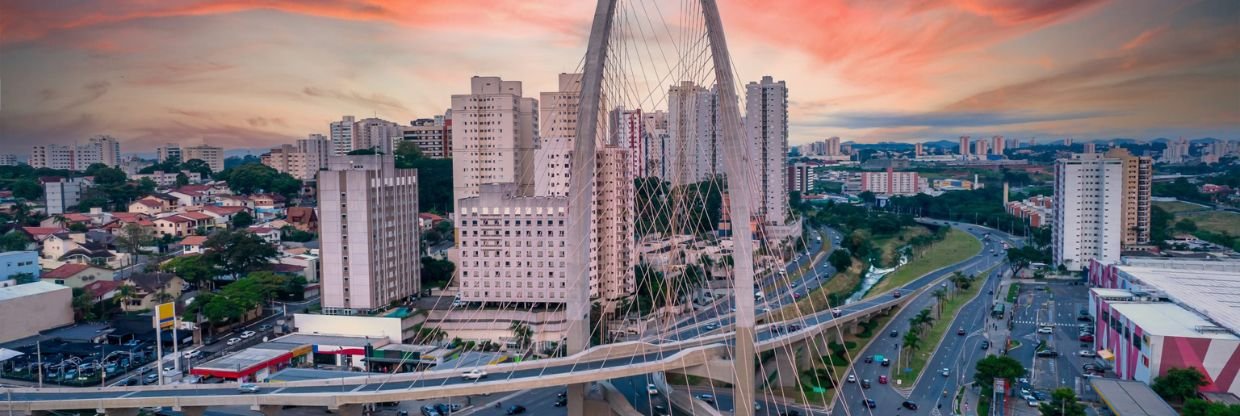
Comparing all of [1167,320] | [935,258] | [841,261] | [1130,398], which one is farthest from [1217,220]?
[1130,398]

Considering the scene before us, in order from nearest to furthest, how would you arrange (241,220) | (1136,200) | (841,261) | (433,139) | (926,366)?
1. (926,366)
2. (841,261)
3. (1136,200)
4. (241,220)
5. (433,139)

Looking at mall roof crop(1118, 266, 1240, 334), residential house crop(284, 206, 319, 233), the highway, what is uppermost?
residential house crop(284, 206, 319, 233)

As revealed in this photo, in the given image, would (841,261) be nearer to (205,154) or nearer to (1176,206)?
(1176,206)

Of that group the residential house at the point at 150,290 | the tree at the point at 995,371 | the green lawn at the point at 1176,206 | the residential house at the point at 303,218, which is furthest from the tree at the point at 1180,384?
the green lawn at the point at 1176,206

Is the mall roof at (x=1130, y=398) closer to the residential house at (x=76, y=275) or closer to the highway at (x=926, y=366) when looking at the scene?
the highway at (x=926, y=366)

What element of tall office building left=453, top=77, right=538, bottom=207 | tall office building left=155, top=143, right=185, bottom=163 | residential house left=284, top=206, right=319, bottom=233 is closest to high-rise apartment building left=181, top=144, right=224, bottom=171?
tall office building left=155, top=143, right=185, bottom=163

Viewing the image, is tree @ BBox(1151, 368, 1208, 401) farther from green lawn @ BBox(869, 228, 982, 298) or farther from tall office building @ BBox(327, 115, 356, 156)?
tall office building @ BBox(327, 115, 356, 156)
